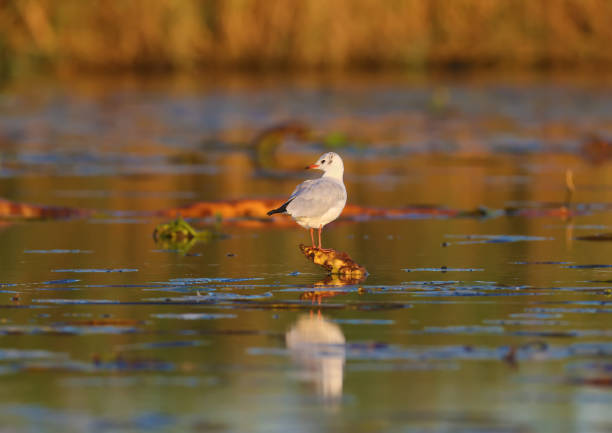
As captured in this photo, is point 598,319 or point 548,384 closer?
point 548,384

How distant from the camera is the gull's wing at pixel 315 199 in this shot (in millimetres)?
8852

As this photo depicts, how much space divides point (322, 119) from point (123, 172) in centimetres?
983

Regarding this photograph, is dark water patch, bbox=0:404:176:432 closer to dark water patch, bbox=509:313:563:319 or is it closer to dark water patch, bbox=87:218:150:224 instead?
dark water patch, bbox=509:313:563:319

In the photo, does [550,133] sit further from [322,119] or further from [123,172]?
[123,172]

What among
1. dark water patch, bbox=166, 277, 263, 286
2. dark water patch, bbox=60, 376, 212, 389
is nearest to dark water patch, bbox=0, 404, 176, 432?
dark water patch, bbox=60, 376, 212, 389

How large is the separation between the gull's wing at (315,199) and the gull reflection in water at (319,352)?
5.49ft

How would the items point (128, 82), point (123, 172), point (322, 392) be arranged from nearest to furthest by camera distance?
point (322, 392)
point (123, 172)
point (128, 82)

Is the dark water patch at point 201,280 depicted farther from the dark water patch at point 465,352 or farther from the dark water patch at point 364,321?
the dark water patch at point 465,352

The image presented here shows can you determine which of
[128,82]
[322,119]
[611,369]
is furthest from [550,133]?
[611,369]

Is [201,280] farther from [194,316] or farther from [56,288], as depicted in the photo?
[194,316]

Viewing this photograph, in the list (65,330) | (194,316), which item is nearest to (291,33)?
(194,316)

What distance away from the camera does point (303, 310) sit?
24.4 ft

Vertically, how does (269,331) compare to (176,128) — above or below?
below

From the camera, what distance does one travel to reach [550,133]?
23.4 m
